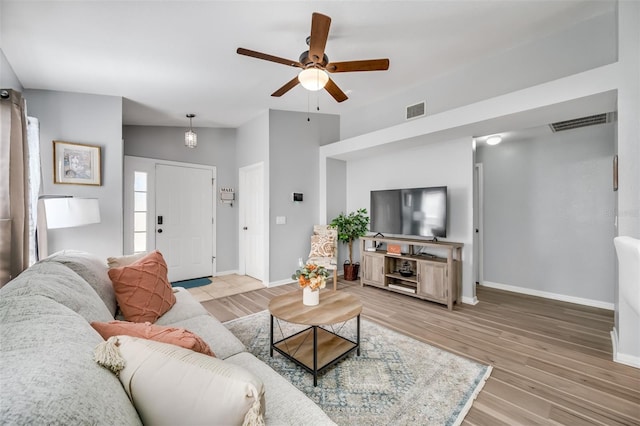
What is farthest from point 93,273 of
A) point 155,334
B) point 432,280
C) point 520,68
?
point 520,68

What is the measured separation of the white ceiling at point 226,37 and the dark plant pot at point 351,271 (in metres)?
2.93

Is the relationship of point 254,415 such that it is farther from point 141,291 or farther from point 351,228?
point 351,228

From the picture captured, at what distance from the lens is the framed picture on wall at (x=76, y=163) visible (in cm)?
295

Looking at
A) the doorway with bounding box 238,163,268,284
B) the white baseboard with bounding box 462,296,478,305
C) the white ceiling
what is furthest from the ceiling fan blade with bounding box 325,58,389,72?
the white baseboard with bounding box 462,296,478,305

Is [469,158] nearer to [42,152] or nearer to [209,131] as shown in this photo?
[209,131]

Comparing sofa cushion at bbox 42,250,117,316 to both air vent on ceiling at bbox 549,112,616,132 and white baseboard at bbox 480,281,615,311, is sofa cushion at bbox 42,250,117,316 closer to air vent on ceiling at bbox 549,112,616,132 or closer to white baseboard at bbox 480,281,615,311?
air vent on ceiling at bbox 549,112,616,132

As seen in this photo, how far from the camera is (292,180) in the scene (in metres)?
4.50

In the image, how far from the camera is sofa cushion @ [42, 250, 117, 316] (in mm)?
1658

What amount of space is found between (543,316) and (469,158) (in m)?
2.09

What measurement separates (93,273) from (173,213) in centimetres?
302

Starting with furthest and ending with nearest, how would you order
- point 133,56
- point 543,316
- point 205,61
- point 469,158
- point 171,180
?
point 171,180 < point 469,158 < point 543,316 < point 205,61 < point 133,56

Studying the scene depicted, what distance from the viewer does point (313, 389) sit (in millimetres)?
1844

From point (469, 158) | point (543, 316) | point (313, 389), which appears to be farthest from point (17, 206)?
point (543, 316)

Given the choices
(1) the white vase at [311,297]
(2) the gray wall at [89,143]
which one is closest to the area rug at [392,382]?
(1) the white vase at [311,297]
